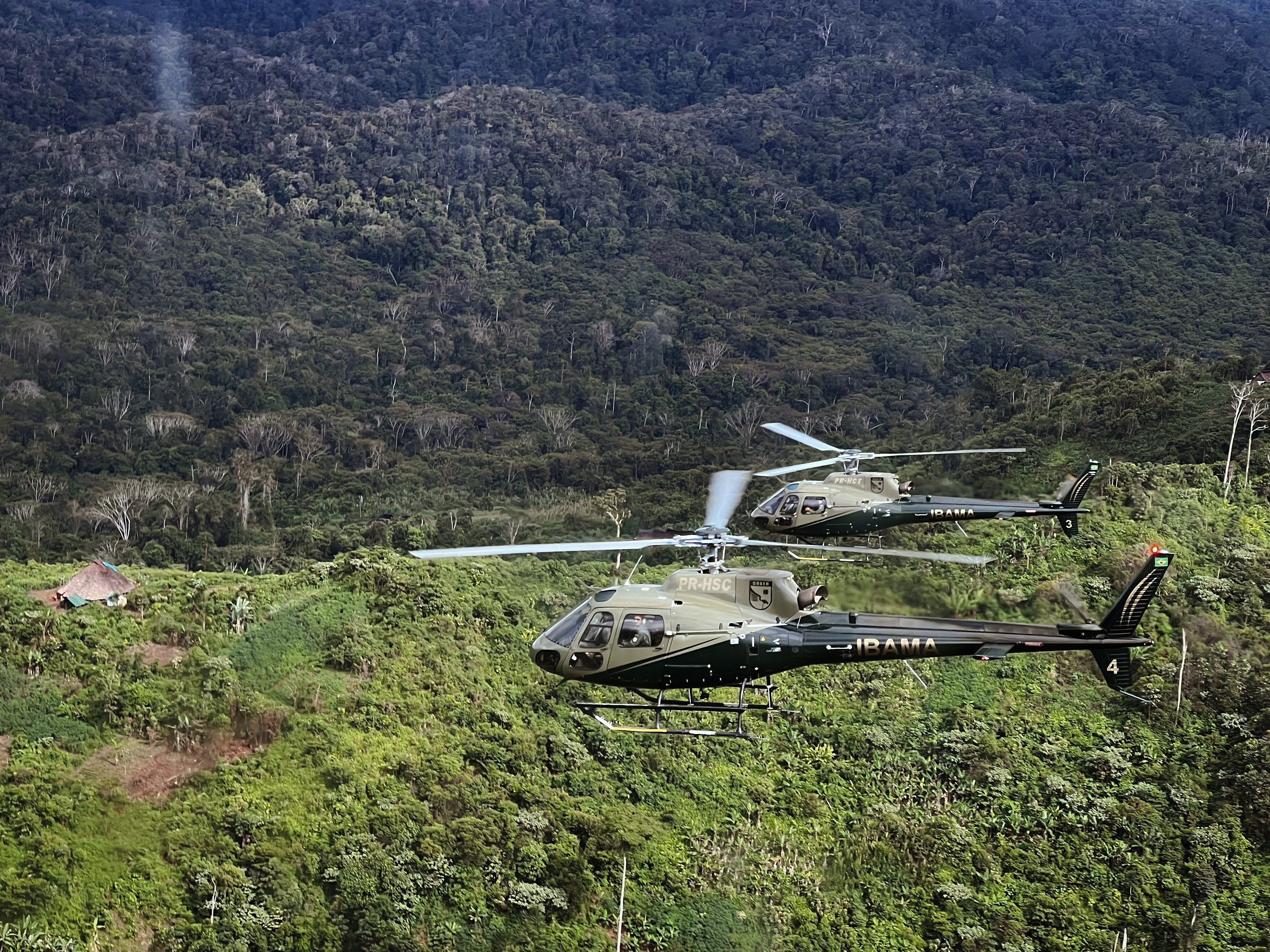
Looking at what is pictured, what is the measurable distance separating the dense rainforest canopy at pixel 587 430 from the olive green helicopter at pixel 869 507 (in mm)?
928

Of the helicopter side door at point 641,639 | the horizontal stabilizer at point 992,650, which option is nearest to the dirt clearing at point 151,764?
the helicopter side door at point 641,639

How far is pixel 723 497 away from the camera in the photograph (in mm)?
17938

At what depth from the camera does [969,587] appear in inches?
1056

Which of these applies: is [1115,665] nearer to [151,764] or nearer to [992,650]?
[992,650]

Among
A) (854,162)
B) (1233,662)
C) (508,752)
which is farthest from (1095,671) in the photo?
(854,162)

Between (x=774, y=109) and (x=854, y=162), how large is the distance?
11702 millimetres

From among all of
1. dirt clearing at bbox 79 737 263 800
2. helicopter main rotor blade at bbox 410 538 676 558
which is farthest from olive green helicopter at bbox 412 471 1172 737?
dirt clearing at bbox 79 737 263 800

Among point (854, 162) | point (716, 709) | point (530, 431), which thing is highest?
point (716, 709)

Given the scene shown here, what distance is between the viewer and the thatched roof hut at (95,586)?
94.3ft

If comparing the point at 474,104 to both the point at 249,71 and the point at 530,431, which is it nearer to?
the point at 249,71

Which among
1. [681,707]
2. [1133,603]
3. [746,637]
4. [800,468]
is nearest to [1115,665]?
[1133,603]

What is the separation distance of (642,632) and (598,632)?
0.53 m

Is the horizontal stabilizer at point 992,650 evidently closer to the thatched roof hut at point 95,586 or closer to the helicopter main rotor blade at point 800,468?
the helicopter main rotor blade at point 800,468

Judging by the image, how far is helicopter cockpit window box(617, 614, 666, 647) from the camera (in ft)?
56.7
